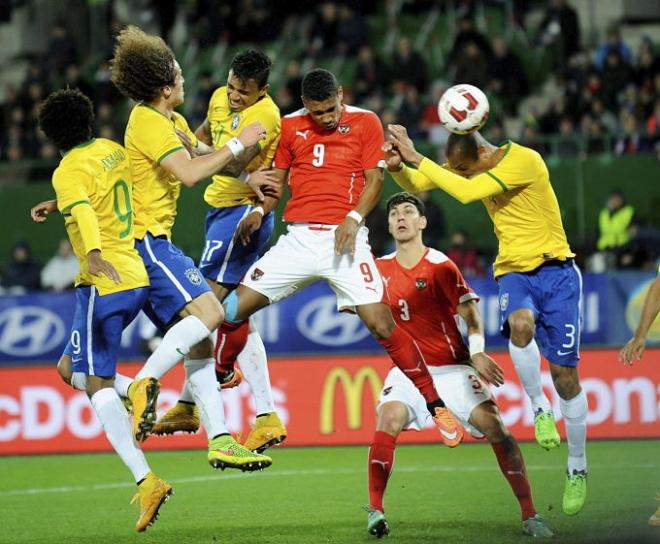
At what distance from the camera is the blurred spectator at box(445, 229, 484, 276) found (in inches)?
651

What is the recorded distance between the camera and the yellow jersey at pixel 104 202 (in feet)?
28.3

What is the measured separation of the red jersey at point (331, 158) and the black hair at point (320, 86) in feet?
1.00

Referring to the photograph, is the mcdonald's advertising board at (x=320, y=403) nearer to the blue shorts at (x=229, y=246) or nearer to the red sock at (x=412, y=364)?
the blue shorts at (x=229, y=246)

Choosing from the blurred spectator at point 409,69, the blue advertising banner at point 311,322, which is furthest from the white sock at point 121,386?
the blurred spectator at point 409,69

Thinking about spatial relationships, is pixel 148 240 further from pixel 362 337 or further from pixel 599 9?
pixel 599 9

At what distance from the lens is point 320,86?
9336 mm

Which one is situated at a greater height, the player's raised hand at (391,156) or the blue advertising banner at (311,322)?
the player's raised hand at (391,156)

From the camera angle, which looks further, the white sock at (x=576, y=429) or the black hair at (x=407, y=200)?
the black hair at (x=407, y=200)

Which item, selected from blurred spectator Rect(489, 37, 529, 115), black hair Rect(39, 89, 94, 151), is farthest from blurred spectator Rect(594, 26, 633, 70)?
black hair Rect(39, 89, 94, 151)

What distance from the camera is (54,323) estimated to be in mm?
16266

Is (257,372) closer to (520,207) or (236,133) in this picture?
(236,133)

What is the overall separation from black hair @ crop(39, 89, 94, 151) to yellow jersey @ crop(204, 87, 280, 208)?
1137mm

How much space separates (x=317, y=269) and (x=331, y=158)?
794 mm

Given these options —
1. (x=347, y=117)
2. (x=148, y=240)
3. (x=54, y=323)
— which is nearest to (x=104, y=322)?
(x=148, y=240)
